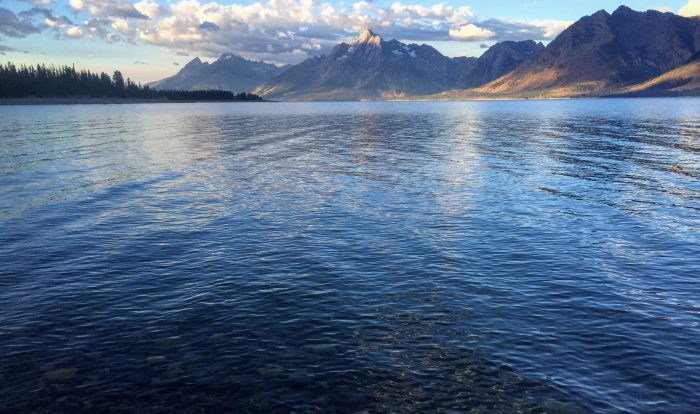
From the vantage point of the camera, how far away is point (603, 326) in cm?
2059

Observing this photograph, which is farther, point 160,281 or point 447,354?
point 160,281

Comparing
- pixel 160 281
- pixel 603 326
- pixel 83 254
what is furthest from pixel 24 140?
pixel 603 326

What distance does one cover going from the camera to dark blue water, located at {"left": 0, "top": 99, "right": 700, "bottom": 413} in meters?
16.1

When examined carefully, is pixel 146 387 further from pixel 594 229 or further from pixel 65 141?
pixel 65 141

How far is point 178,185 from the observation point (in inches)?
2064

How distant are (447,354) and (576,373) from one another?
4.33 metres

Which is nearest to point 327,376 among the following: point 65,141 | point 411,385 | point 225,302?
point 411,385

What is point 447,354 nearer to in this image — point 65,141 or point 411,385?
point 411,385

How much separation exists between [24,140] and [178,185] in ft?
195

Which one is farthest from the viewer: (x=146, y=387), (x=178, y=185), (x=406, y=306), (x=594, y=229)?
(x=178, y=185)

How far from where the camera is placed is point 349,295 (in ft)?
78.0

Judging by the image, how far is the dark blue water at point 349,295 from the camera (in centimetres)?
1606

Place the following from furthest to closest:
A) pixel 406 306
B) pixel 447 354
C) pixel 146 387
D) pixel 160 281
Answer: pixel 160 281
pixel 406 306
pixel 447 354
pixel 146 387

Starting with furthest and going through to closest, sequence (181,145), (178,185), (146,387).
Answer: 1. (181,145)
2. (178,185)
3. (146,387)
